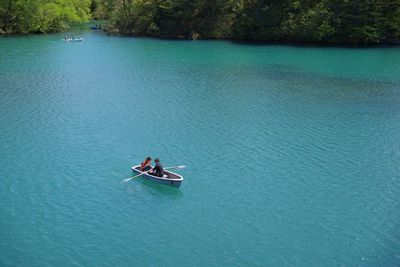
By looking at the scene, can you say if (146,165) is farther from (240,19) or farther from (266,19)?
(240,19)

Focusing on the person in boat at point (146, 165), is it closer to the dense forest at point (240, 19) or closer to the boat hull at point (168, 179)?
the boat hull at point (168, 179)

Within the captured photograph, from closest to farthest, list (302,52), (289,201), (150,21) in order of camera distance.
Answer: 1. (289,201)
2. (302,52)
3. (150,21)

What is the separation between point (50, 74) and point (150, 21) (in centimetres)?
4582

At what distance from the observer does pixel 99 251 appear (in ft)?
67.1

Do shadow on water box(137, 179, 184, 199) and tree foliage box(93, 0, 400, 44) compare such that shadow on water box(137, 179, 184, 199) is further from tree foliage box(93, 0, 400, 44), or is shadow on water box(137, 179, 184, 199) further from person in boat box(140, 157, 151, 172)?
tree foliage box(93, 0, 400, 44)

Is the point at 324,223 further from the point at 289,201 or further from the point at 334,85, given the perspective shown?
the point at 334,85

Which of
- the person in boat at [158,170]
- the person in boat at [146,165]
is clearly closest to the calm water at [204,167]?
the person in boat at [158,170]

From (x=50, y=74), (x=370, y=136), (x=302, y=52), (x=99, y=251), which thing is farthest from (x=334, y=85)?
(x=99, y=251)

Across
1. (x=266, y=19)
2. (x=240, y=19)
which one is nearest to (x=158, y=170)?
(x=266, y=19)

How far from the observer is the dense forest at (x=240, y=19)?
247 feet

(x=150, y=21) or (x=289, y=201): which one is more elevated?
(x=150, y=21)

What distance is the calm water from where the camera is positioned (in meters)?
20.8

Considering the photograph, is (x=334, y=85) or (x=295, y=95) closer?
(x=295, y=95)

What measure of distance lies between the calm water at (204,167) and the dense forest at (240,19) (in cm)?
2215
